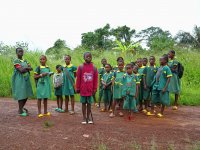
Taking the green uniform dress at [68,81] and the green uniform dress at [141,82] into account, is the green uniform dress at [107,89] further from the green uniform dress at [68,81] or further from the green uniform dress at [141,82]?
the green uniform dress at [68,81]

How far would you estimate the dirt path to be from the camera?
5.13 meters

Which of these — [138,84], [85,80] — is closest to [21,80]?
[85,80]

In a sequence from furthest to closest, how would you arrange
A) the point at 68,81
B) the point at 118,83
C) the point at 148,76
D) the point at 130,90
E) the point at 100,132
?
the point at 148,76
the point at 68,81
the point at 118,83
the point at 130,90
the point at 100,132

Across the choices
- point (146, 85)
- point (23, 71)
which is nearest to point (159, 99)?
point (146, 85)

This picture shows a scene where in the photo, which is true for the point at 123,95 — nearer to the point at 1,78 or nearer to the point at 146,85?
the point at 146,85

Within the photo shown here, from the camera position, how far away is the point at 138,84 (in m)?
7.40

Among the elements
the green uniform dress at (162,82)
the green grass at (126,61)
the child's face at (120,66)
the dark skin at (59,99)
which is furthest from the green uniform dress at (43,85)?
the green grass at (126,61)

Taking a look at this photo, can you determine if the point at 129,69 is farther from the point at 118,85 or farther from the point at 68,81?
the point at 68,81

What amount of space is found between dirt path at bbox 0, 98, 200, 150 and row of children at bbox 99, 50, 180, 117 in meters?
0.44

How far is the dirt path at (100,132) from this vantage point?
5129 mm

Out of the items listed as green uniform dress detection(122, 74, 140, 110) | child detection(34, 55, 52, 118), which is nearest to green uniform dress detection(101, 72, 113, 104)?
green uniform dress detection(122, 74, 140, 110)

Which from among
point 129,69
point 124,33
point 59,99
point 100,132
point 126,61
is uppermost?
point 124,33

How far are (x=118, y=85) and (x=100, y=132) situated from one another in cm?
182

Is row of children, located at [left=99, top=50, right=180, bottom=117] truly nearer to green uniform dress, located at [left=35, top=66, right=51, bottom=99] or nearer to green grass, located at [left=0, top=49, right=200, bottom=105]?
green uniform dress, located at [left=35, top=66, right=51, bottom=99]
